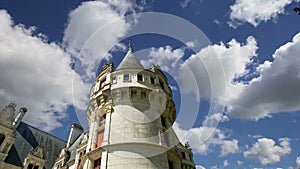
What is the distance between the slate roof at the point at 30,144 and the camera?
3117 cm

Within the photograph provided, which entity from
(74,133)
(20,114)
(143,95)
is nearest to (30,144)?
(20,114)

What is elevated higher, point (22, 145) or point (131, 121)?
point (22, 145)

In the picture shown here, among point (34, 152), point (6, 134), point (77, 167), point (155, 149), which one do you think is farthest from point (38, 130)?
point (155, 149)

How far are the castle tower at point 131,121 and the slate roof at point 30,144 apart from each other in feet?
47.3

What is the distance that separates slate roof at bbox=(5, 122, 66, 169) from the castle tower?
14.4m

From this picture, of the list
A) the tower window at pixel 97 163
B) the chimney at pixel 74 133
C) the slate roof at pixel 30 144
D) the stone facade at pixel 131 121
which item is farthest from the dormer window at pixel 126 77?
the chimney at pixel 74 133

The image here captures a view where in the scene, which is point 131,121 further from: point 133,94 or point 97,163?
point 97,163

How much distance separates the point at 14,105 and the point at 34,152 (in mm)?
7530

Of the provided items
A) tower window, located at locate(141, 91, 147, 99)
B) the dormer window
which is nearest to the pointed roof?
the dormer window

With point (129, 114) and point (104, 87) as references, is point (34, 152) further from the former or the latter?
point (129, 114)

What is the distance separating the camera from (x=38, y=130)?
41812 mm

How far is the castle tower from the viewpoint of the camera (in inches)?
708

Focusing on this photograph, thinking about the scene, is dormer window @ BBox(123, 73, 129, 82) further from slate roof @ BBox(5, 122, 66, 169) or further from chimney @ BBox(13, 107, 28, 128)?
chimney @ BBox(13, 107, 28, 128)

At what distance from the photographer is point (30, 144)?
36.0m
